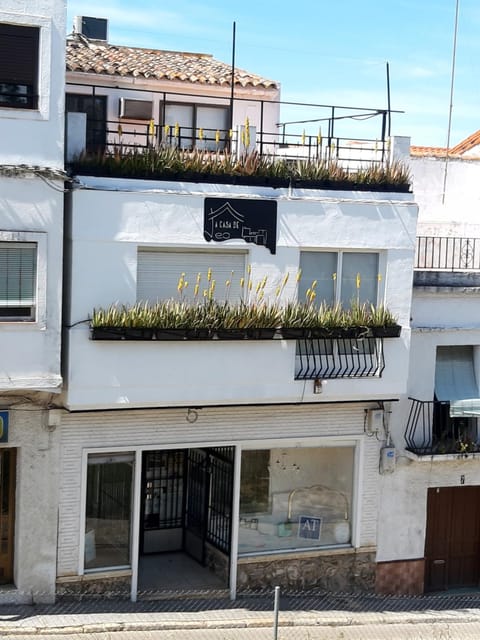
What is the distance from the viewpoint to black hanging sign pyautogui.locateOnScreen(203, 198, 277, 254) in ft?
56.9

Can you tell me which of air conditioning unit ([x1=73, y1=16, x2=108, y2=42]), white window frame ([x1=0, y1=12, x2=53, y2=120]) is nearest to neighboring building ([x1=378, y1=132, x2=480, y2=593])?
white window frame ([x1=0, y1=12, x2=53, y2=120])

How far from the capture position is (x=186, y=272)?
57.2ft

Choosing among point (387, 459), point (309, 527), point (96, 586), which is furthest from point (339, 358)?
point (96, 586)

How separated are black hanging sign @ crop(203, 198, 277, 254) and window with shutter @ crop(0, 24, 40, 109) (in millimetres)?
3207

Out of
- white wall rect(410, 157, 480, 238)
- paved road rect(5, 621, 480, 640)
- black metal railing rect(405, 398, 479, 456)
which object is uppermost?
white wall rect(410, 157, 480, 238)

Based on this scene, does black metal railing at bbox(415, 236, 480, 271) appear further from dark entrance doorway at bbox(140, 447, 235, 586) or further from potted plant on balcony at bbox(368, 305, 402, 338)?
dark entrance doorway at bbox(140, 447, 235, 586)

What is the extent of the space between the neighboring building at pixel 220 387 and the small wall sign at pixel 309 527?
0.06 feet

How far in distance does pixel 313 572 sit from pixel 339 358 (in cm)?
397

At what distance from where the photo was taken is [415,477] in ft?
65.2

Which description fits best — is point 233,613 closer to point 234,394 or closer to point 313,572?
point 313,572

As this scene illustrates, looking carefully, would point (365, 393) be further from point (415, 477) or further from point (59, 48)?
point (59, 48)

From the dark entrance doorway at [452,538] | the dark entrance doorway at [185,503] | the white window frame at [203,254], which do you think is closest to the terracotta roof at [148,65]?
the white window frame at [203,254]

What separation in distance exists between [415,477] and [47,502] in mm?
6749

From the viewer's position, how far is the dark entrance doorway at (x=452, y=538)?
66.7 feet
